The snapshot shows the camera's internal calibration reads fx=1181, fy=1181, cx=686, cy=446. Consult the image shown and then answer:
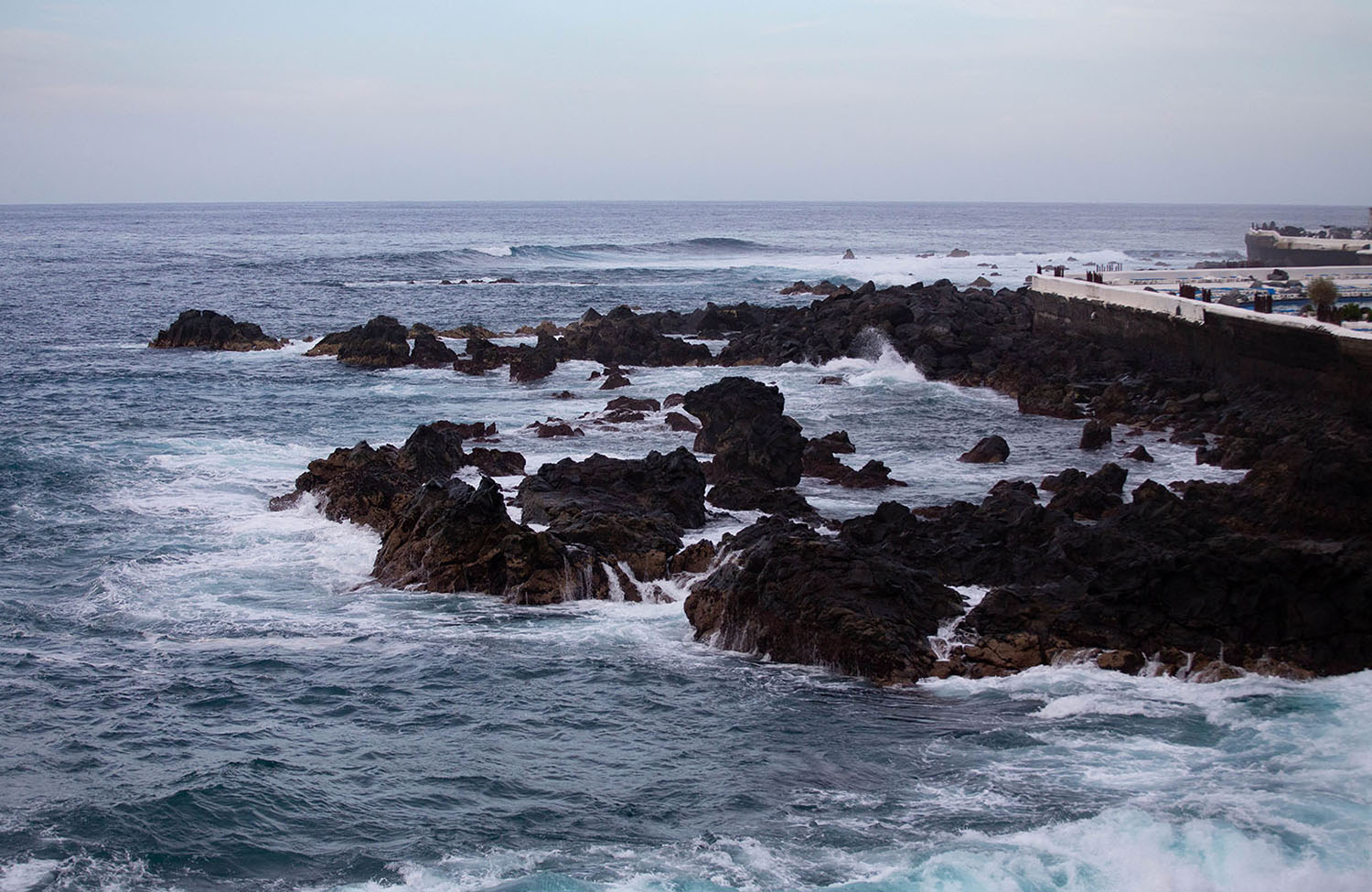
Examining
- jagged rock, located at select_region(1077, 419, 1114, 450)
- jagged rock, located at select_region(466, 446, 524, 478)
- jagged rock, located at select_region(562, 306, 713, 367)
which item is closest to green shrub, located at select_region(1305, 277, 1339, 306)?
jagged rock, located at select_region(1077, 419, 1114, 450)

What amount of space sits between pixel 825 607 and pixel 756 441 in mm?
8786

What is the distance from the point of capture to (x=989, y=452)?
25078 mm

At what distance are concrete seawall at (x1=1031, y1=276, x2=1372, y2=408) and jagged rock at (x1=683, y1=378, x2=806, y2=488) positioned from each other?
1152 cm

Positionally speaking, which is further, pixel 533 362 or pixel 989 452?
pixel 533 362

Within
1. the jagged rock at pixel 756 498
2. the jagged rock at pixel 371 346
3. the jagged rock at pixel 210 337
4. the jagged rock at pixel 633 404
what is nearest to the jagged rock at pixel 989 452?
the jagged rock at pixel 756 498

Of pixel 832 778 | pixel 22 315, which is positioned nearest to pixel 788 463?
pixel 832 778

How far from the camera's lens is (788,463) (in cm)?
2303

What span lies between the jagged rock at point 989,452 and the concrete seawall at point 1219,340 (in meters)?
6.89

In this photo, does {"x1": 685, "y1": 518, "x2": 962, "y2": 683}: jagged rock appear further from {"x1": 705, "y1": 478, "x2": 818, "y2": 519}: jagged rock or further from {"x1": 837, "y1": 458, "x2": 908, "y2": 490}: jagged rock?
{"x1": 837, "y1": 458, "x2": 908, "y2": 490}: jagged rock

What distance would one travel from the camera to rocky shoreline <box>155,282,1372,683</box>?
13938 millimetres

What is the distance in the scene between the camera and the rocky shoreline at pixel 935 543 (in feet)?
45.7

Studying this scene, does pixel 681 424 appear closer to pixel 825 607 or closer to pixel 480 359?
pixel 480 359

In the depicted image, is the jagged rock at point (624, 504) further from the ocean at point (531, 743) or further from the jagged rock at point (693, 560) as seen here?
the ocean at point (531, 743)

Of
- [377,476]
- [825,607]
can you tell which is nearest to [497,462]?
[377,476]
